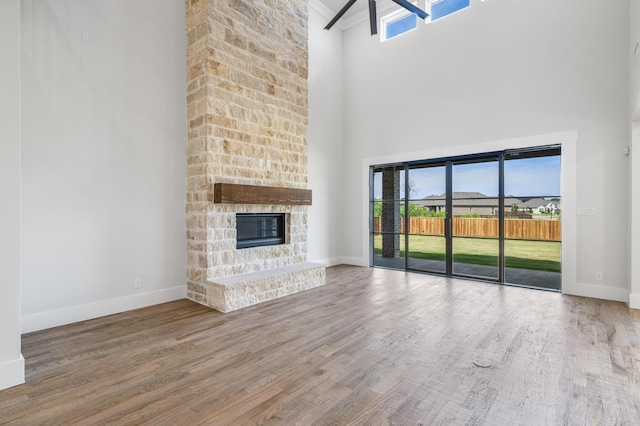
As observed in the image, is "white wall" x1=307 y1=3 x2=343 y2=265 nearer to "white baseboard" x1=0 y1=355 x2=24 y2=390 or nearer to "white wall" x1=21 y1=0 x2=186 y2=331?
"white wall" x1=21 y1=0 x2=186 y2=331

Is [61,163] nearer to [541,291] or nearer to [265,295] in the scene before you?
[265,295]

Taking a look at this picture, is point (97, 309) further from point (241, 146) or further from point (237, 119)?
point (237, 119)

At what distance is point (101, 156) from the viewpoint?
3.76 meters

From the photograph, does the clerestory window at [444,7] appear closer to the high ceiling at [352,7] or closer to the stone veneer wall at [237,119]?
the high ceiling at [352,7]

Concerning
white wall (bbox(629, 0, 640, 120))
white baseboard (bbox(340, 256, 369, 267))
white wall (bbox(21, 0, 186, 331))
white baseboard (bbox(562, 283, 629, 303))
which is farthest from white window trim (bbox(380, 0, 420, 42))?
white baseboard (bbox(562, 283, 629, 303))

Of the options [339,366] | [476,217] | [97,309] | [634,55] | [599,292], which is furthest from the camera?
[476,217]

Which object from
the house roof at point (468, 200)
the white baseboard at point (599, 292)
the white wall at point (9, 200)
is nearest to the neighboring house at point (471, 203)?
the house roof at point (468, 200)

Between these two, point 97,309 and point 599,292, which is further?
point 599,292

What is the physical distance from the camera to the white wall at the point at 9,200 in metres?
2.23

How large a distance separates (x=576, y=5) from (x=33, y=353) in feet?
26.0

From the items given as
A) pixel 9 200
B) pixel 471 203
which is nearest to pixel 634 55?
pixel 471 203

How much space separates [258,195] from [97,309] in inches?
96.2

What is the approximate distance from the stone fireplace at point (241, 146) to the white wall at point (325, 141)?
107cm

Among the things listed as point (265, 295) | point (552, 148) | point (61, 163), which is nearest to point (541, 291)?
point (552, 148)
